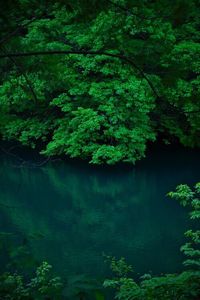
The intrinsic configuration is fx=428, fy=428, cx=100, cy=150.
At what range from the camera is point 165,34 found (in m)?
12.3

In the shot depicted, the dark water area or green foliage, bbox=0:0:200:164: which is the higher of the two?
green foliage, bbox=0:0:200:164

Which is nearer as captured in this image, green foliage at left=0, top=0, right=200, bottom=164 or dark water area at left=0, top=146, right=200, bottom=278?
dark water area at left=0, top=146, right=200, bottom=278

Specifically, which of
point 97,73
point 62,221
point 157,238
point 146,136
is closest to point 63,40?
point 97,73

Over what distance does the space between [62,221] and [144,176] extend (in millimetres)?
4200

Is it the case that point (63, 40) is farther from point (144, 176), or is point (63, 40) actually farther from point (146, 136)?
point (144, 176)

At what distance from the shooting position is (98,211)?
10992 mm

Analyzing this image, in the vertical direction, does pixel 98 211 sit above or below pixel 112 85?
below

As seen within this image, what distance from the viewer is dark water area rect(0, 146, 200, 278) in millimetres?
Answer: 8055

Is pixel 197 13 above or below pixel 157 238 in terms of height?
above

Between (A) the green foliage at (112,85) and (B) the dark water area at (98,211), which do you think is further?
(A) the green foliage at (112,85)

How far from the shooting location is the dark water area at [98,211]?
26.4 ft

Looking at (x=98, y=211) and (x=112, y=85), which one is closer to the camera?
(x=98, y=211)

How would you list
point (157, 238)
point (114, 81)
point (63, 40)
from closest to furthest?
point (157, 238) → point (114, 81) → point (63, 40)

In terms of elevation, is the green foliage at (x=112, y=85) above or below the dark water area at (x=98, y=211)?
above
